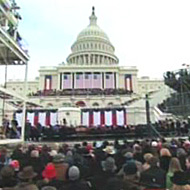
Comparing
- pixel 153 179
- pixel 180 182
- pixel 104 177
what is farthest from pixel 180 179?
pixel 104 177

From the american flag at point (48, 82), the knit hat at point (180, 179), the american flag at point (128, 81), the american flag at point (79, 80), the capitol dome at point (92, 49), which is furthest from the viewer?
the capitol dome at point (92, 49)

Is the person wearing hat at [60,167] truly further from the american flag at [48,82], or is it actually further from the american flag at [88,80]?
the american flag at [48,82]

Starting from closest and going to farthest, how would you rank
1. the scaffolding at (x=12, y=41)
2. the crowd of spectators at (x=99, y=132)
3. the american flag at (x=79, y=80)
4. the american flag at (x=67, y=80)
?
the scaffolding at (x=12, y=41) < the crowd of spectators at (x=99, y=132) < the american flag at (x=79, y=80) < the american flag at (x=67, y=80)

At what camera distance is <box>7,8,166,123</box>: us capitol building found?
6200 centimetres

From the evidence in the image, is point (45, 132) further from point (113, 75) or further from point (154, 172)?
point (113, 75)

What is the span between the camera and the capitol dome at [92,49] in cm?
9162

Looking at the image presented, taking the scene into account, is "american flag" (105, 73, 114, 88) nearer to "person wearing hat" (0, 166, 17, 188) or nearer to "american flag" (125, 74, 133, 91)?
"american flag" (125, 74, 133, 91)

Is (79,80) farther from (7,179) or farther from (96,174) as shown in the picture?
(7,179)

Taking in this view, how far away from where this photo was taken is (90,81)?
78.2 meters

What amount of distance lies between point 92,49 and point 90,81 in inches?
691

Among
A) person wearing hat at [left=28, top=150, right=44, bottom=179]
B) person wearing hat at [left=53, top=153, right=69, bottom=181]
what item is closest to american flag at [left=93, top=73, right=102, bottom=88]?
person wearing hat at [left=28, top=150, right=44, bottom=179]

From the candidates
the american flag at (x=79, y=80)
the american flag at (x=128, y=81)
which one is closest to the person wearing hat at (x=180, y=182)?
the american flag at (x=79, y=80)

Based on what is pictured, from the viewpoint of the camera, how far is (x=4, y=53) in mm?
19578

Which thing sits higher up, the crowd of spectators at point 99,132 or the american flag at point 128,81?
the american flag at point 128,81
